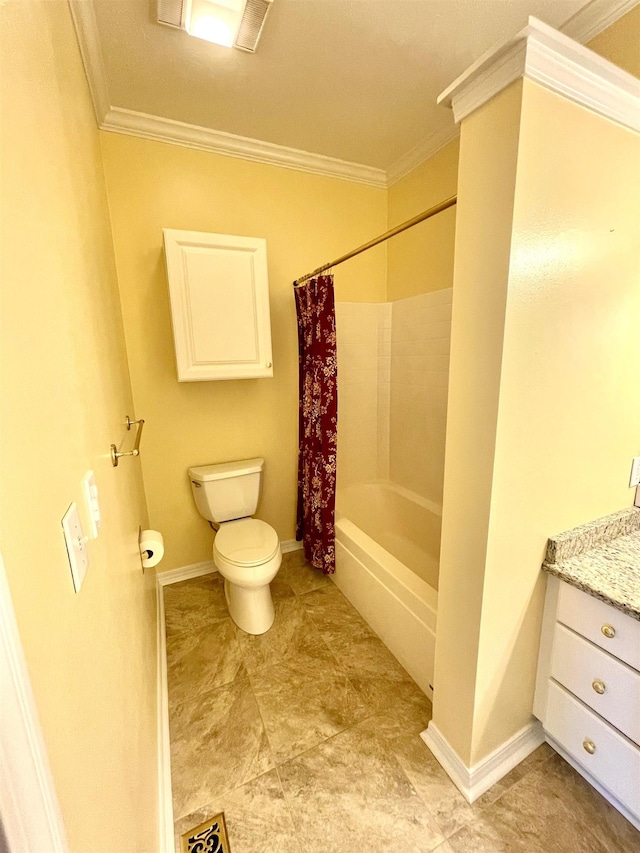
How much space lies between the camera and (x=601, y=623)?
3.42ft

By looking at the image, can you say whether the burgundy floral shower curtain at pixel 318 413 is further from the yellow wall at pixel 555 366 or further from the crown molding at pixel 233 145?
the yellow wall at pixel 555 366

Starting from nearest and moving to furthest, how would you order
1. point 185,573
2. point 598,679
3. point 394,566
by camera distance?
point 598,679 < point 394,566 < point 185,573

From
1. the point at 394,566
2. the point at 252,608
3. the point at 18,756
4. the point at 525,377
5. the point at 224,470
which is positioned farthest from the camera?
the point at 224,470

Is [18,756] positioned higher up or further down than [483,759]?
higher up

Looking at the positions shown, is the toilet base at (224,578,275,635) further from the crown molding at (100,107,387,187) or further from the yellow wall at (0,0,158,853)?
the crown molding at (100,107,387,187)

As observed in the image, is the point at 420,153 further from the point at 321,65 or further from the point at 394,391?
the point at 394,391

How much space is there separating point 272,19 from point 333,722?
258 centimetres

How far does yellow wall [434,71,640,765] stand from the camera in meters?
0.90

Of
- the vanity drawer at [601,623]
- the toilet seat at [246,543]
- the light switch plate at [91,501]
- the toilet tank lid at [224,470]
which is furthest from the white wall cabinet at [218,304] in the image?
the vanity drawer at [601,623]

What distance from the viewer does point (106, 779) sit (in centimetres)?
58

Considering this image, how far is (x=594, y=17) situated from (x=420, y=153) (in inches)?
35.8

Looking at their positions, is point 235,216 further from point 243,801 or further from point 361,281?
point 243,801

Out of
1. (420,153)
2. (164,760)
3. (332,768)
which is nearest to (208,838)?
(164,760)

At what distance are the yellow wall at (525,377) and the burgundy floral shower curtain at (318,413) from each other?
941mm
